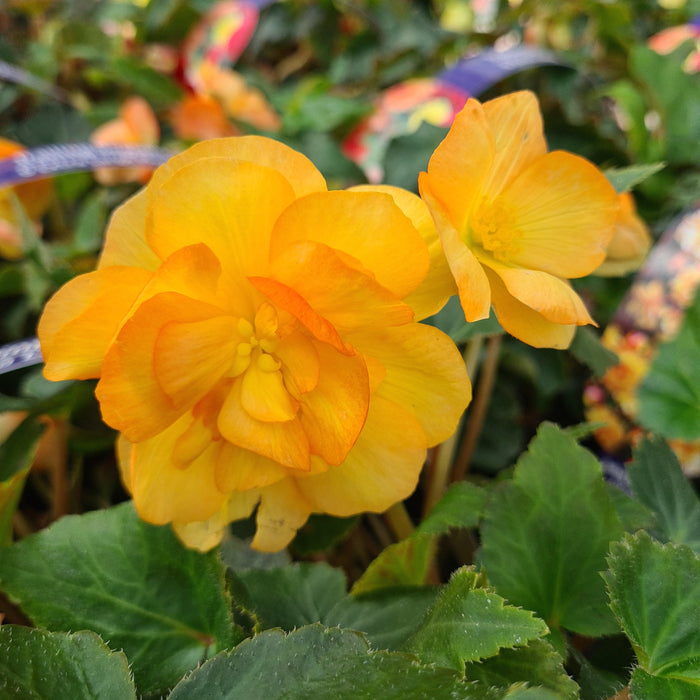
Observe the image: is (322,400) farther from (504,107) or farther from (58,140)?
(58,140)

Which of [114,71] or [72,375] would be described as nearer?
[72,375]

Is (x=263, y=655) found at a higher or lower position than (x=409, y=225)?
lower

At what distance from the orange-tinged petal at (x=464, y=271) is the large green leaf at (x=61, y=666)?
22 cm

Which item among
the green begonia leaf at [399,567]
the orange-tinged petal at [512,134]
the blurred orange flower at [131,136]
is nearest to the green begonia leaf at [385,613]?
the green begonia leaf at [399,567]

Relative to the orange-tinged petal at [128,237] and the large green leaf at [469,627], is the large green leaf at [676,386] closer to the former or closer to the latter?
the large green leaf at [469,627]

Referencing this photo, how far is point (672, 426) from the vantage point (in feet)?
1.68

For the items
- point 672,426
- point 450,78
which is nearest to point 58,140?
point 450,78

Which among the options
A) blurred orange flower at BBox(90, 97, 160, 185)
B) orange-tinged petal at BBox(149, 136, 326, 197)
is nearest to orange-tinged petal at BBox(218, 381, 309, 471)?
orange-tinged petal at BBox(149, 136, 326, 197)

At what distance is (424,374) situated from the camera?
11.8 inches

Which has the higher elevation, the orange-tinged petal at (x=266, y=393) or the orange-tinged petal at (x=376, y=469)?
the orange-tinged petal at (x=266, y=393)

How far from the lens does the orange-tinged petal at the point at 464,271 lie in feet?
0.86

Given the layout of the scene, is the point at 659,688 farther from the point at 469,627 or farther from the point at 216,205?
the point at 216,205

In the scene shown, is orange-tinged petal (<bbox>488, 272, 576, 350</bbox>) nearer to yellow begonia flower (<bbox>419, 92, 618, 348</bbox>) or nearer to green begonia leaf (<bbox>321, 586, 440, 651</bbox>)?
yellow begonia flower (<bbox>419, 92, 618, 348</bbox>)

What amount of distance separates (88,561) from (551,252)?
0.31 meters
